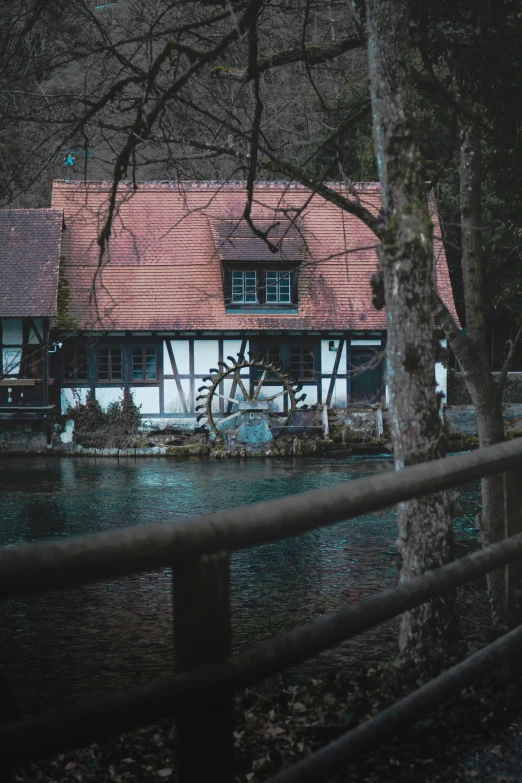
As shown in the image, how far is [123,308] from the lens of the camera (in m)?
27.1

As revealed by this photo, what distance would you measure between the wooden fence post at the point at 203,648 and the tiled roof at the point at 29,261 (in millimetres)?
23790

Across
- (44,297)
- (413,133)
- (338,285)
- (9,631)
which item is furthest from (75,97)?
(338,285)

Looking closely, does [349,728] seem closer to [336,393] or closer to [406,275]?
[406,275]

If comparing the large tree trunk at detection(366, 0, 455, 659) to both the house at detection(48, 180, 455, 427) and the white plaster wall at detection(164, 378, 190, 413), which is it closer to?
the house at detection(48, 180, 455, 427)

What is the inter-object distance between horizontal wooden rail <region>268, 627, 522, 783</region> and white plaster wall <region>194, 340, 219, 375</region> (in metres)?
23.7

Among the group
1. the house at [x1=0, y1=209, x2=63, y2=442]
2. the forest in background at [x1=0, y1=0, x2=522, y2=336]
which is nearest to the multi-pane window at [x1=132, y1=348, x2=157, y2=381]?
the house at [x1=0, y1=209, x2=63, y2=442]

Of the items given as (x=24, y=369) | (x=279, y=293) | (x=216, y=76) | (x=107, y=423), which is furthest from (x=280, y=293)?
(x=216, y=76)

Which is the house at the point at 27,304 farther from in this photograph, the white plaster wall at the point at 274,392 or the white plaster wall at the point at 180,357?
the white plaster wall at the point at 274,392

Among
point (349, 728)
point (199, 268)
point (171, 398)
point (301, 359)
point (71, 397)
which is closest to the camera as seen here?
point (349, 728)

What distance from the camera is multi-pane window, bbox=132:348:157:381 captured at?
2717cm

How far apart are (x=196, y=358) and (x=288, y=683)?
68.1 ft

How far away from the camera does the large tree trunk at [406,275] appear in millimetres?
4434

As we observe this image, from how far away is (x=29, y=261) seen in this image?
27.0m

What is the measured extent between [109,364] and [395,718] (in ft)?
81.6
